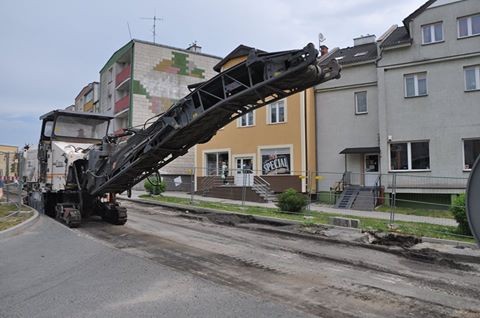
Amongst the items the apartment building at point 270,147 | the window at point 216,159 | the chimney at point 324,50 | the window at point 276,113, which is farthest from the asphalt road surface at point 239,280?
the chimney at point 324,50

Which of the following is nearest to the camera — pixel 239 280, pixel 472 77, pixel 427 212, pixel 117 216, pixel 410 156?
pixel 239 280

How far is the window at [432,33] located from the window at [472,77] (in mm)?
2089

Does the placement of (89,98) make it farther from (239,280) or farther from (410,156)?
(239,280)

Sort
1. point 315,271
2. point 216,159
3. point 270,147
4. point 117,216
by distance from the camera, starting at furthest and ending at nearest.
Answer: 1. point 216,159
2. point 270,147
3. point 117,216
4. point 315,271

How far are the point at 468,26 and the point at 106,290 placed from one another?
20.8 m

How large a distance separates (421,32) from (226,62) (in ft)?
37.9

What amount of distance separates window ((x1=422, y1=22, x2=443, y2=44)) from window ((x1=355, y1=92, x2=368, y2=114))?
422cm

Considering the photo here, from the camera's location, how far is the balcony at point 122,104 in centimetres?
3738

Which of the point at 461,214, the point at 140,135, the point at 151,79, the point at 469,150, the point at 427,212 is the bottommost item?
the point at 427,212

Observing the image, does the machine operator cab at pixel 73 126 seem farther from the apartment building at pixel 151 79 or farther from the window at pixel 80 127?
the apartment building at pixel 151 79

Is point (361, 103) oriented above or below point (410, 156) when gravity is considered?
above

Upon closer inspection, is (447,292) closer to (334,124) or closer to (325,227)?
(325,227)

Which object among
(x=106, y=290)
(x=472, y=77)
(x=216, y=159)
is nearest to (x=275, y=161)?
(x=216, y=159)

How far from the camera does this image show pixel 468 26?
19859 millimetres
